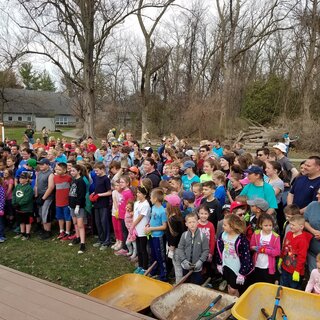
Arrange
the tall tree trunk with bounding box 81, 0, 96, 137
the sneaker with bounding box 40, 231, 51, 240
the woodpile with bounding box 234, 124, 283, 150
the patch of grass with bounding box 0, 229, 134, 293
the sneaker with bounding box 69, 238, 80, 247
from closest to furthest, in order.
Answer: the patch of grass with bounding box 0, 229, 134, 293 < the sneaker with bounding box 69, 238, 80, 247 < the sneaker with bounding box 40, 231, 51, 240 < the tall tree trunk with bounding box 81, 0, 96, 137 < the woodpile with bounding box 234, 124, 283, 150

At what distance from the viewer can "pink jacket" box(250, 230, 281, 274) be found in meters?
4.08

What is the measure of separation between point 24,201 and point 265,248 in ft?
17.0

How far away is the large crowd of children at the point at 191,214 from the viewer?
4164 mm

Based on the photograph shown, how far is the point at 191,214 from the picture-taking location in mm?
4516

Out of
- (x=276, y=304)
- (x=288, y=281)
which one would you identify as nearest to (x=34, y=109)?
(x=288, y=281)

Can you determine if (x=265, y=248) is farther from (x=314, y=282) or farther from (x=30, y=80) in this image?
(x=30, y=80)

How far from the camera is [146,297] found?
441 centimetres

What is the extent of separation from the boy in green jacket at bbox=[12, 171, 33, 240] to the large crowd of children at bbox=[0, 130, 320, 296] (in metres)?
0.02

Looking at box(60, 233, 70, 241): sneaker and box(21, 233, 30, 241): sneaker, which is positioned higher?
box(60, 233, 70, 241): sneaker

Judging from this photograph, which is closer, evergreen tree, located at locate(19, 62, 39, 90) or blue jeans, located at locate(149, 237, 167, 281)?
blue jeans, located at locate(149, 237, 167, 281)

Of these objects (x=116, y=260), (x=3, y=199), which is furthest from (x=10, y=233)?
(x=116, y=260)

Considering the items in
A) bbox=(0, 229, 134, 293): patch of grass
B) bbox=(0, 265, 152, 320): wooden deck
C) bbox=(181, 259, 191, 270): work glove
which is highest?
bbox=(0, 265, 152, 320): wooden deck

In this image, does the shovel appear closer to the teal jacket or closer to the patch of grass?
the patch of grass

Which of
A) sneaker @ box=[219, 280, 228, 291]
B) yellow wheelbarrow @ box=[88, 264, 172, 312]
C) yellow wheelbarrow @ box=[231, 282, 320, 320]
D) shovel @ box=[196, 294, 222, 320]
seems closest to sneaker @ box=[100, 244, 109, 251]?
yellow wheelbarrow @ box=[88, 264, 172, 312]
